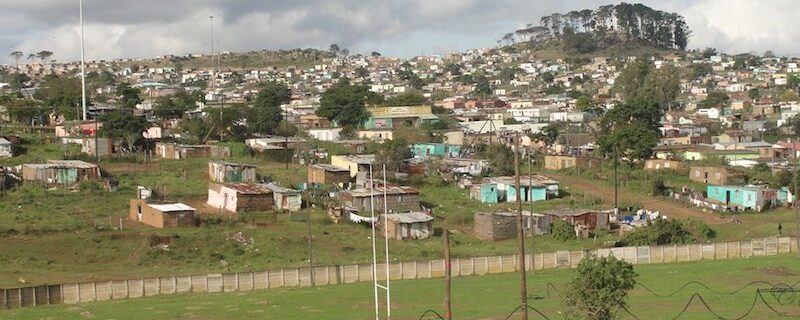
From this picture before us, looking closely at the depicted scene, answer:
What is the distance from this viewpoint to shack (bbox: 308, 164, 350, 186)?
59.2m

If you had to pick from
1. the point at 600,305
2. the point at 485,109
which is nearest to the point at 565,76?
the point at 485,109

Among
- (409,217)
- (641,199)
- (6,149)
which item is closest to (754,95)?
(641,199)

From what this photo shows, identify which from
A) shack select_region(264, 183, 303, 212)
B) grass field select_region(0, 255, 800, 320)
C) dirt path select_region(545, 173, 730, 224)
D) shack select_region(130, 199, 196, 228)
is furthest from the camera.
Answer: dirt path select_region(545, 173, 730, 224)

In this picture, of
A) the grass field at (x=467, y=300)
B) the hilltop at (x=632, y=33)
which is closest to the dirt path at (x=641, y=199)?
the grass field at (x=467, y=300)

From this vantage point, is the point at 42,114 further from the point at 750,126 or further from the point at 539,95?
the point at 539,95

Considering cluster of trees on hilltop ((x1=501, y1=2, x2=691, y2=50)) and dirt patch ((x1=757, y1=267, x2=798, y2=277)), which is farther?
cluster of trees on hilltop ((x1=501, y1=2, x2=691, y2=50))

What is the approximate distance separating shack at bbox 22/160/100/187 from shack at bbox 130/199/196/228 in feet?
27.3

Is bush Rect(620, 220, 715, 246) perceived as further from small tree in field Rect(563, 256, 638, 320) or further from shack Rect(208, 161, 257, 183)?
small tree in field Rect(563, 256, 638, 320)

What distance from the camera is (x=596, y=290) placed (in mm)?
22094

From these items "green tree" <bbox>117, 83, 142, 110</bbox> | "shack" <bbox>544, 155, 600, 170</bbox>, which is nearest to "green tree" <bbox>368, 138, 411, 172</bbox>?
"shack" <bbox>544, 155, 600, 170</bbox>

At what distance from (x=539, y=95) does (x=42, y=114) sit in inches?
2827

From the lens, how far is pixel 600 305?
22016mm

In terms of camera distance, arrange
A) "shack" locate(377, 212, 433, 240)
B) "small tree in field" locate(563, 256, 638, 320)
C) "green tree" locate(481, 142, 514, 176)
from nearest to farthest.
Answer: "small tree in field" locate(563, 256, 638, 320)
"shack" locate(377, 212, 433, 240)
"green tree" locate(481, 142, 514, 176)

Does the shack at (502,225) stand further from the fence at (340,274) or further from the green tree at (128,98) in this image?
the green tree at (128,98)
